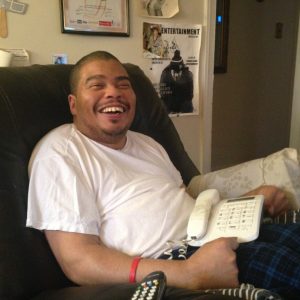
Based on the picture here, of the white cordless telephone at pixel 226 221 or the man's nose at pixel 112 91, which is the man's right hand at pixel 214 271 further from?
the man's nose at pixel 112 91

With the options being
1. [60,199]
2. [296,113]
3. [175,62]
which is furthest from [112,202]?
[296,113]

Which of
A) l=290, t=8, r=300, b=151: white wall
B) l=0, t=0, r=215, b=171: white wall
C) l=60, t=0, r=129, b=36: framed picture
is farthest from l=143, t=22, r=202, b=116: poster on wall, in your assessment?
l=290, t=8, r=300, b=151: white wall

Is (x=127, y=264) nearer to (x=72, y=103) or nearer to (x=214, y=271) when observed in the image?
(x=214, y=271)

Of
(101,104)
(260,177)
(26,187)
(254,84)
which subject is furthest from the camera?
(254,84)

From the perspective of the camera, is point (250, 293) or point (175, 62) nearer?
point (250, 293)

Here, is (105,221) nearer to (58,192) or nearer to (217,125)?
(58,192)

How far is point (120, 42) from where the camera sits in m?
1.82

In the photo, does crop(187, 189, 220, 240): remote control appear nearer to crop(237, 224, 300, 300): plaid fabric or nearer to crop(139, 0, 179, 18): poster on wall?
crop(237, 224, 300, 300): plaid fabric

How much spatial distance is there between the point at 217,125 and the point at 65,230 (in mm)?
2495

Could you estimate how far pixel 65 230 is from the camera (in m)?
0.89

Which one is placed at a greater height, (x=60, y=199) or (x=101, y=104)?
(x=101, y=104)

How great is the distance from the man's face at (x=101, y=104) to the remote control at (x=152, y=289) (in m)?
0.56

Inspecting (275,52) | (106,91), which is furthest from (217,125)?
(106,91)

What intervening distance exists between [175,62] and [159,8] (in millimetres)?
299
